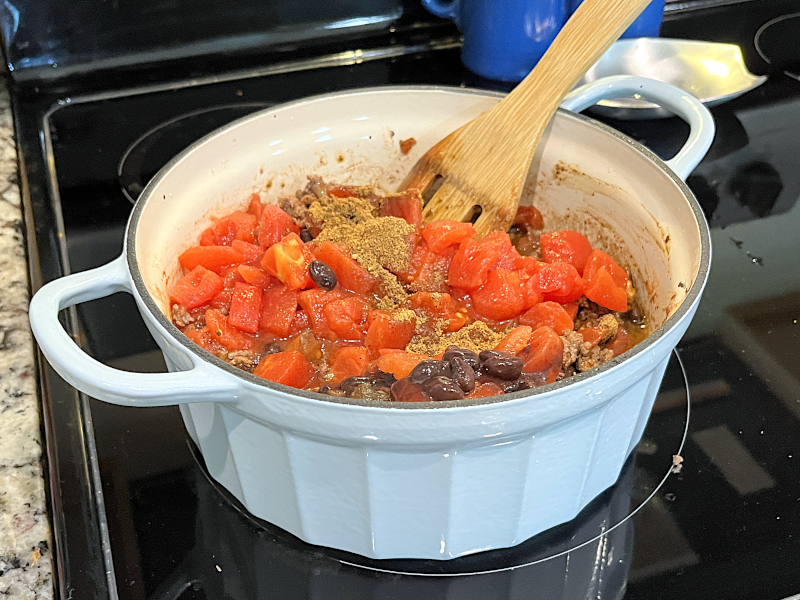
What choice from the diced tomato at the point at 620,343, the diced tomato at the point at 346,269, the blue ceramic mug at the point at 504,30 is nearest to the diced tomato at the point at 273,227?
the diced tomato at the point at 346,269

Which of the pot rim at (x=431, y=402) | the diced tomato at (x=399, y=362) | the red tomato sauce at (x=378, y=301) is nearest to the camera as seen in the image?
the pot rim at (x=431, y=402)

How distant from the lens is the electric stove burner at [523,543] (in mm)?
953

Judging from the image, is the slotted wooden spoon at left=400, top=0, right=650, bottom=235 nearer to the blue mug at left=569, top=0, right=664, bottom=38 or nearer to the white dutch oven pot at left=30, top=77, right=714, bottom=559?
the white dutch oven pot at left=30, top=77, right=714, bottom=559

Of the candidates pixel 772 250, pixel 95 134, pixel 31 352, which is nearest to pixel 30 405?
pixel 31 352

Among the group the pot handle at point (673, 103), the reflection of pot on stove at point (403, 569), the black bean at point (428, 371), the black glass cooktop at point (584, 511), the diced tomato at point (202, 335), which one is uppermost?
the pot handle at point (673, 103)

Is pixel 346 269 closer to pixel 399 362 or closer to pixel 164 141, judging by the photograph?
pixel 399 362

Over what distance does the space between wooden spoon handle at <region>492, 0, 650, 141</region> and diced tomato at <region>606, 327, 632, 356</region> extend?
34 centimetres

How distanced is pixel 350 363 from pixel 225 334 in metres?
0.21

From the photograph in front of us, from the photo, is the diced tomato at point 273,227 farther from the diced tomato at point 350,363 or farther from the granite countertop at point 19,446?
the granite countertop at point 19,446

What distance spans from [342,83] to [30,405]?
40.6 inches

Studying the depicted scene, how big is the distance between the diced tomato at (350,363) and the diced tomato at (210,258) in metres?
0.26

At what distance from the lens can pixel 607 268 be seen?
121 cm

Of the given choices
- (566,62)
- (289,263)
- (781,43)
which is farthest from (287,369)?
(781,43)

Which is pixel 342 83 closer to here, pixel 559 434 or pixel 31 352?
pixel 31 352
